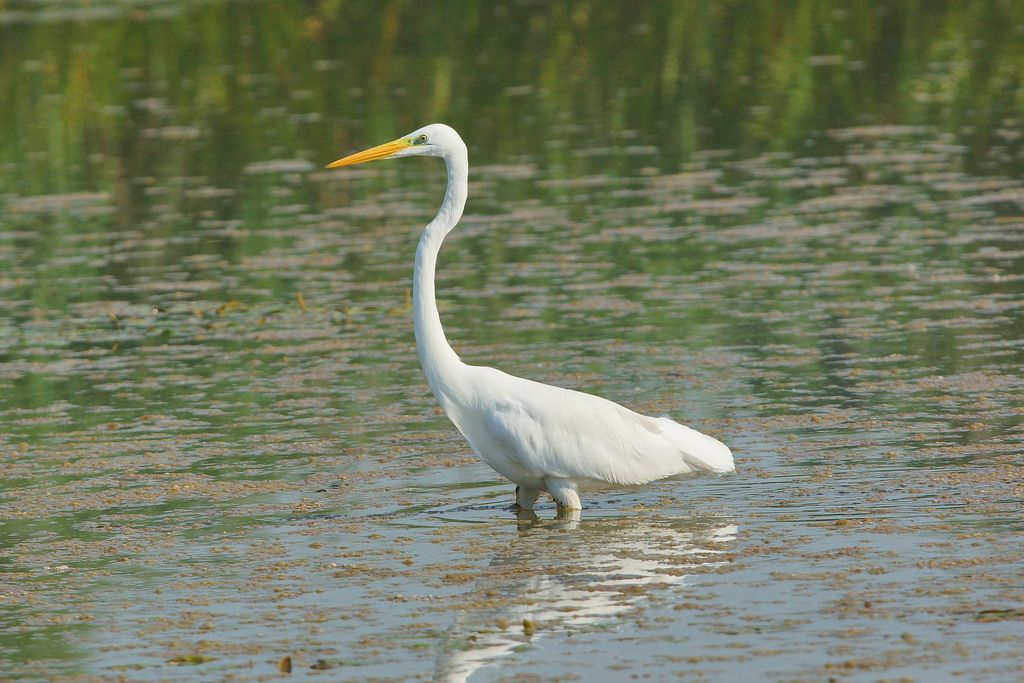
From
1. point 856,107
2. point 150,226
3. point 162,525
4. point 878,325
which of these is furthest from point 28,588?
point 856,107

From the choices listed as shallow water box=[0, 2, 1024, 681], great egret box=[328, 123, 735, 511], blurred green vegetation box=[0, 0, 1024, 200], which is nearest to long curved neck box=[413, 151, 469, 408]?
great egret box=[328, 123, 735, 511]

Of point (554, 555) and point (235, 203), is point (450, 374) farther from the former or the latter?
point (235, 203)

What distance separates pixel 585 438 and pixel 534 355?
127 inches

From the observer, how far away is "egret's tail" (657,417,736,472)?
8.30 meters

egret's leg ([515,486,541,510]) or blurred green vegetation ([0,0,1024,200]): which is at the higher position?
blurred green vegetation ([0,0,1024,200])

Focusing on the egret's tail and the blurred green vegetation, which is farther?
the blurred green vegetation

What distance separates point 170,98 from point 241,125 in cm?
307

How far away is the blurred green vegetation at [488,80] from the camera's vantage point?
63.6ft

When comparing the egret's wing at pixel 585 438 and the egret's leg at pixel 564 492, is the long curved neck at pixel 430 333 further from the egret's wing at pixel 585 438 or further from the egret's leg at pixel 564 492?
the egret's leg at pixel 564 492

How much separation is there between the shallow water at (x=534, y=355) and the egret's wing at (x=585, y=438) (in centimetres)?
23

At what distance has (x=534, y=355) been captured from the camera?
1140 cm

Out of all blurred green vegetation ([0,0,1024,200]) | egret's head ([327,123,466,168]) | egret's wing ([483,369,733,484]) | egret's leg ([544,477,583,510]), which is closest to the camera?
egret's wing ([483,369,733,484])

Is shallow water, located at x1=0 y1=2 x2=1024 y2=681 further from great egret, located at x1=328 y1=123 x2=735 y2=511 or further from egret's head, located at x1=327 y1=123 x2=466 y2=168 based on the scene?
egret's head, located at x1=327 y1=123 x2=466 y2=168

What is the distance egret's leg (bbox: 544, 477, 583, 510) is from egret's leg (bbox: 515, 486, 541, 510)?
111 mm
